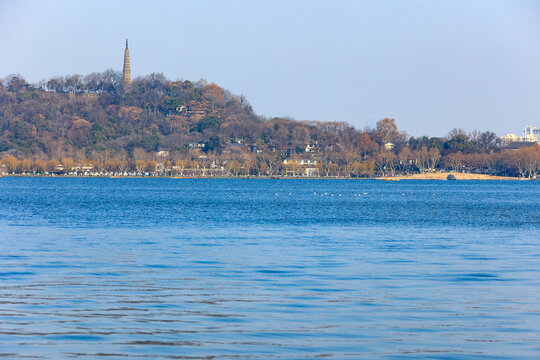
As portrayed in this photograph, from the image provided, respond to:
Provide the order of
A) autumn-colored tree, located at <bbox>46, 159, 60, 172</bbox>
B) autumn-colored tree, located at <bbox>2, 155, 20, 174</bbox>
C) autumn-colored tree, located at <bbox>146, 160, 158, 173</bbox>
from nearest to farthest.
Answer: autumn-colored tree, located at <bbox>146, 160, 158, 173</bbox> → autumn-colored tree, located at <bbox>2, 155, 20, 174</bbox> → autumn-colored tree, located at <bbox>46, 159, 60, 172</bbox>

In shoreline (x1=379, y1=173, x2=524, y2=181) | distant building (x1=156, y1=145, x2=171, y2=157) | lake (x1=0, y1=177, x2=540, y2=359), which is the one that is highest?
distant building (x1=156, y1=145, x2=171, y2=157)

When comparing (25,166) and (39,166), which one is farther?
(39,166)

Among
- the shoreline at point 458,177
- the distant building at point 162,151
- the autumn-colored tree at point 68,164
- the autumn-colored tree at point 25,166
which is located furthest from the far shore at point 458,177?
the autumn-colored tree at point 25,166

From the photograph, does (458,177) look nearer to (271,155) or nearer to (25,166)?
(271,155)

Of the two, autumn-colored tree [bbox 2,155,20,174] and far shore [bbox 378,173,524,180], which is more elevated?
autumn-colored tree [bbox 2,155,20,174]

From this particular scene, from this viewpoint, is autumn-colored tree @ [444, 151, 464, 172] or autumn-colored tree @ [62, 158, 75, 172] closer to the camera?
autumn-colored tree @ [444, 151, 464, 172]

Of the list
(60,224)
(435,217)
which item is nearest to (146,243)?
(60,224)

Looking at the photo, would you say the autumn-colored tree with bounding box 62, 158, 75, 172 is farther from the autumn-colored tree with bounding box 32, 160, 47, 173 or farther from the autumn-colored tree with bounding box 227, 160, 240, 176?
the autumn-colored tree with bounding box 227, 160, 240, 176

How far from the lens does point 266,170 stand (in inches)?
7234

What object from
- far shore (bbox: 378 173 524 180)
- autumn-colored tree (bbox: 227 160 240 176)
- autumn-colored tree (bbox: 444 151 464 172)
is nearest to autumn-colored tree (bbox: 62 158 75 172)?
autumn-colored tree (bbox: 227 160 240 176)

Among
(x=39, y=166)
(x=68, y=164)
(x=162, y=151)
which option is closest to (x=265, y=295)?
(x=68, y=164)

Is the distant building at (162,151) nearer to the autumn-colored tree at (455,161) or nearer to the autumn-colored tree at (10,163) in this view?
the autumn-colored tree at (10,163)

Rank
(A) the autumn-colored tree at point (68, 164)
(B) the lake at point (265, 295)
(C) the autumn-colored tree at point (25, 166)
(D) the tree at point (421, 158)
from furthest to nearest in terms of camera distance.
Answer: (C) the autumn-colored tree at point (25, 166), (A) the autumn-colored tree at point (68, 164), (D) the tree at point (421, 158), (B) the lake at point (265, 295)

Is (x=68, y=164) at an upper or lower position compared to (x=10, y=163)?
lower
